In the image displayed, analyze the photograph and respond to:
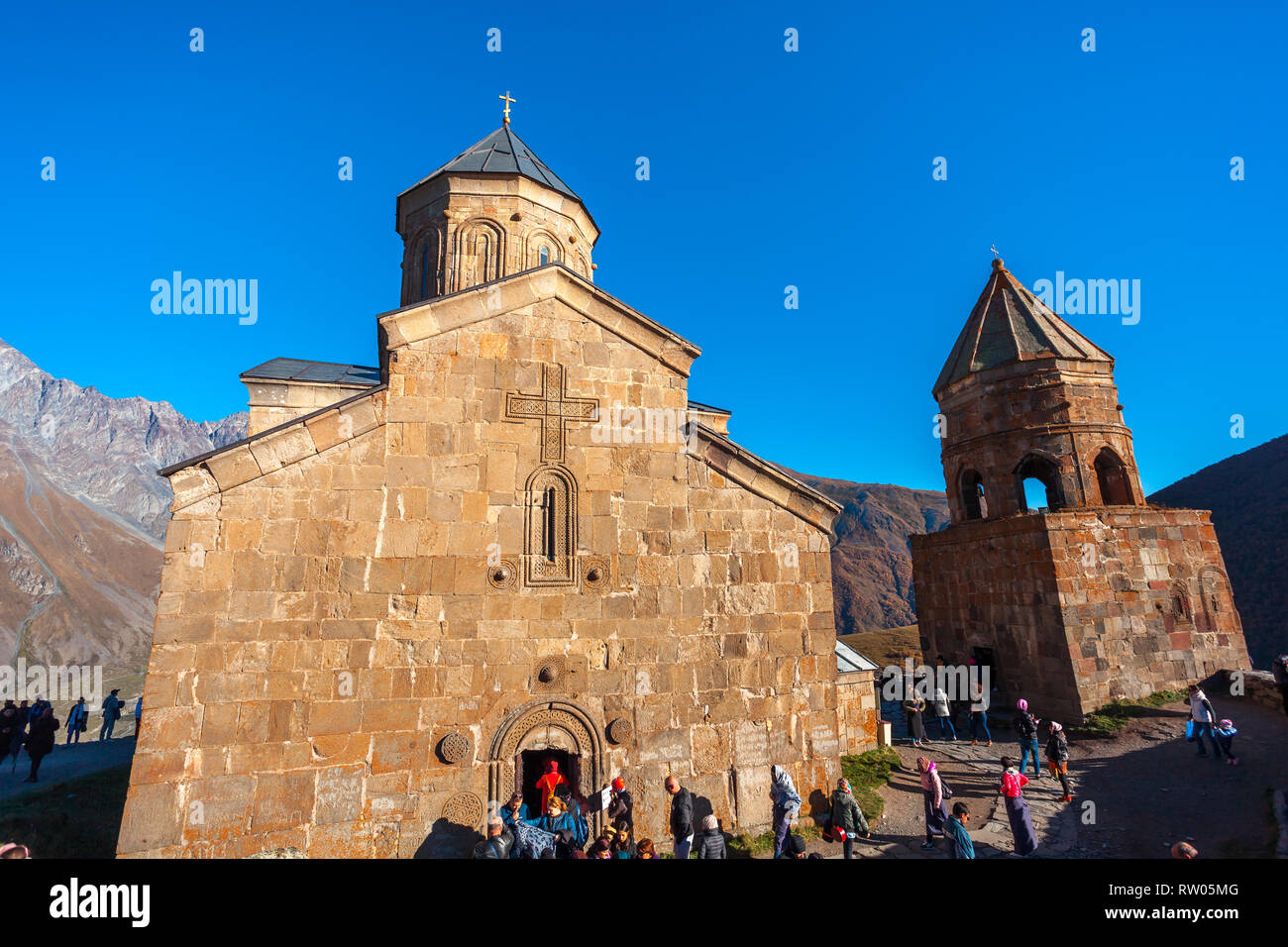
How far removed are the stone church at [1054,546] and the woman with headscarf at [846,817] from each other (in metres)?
6.69

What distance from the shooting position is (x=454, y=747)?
19.1 ft

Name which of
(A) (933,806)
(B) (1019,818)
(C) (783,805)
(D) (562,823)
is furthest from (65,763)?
(B) (1019,818)

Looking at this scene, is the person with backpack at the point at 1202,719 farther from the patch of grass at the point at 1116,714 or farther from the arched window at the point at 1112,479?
the arched window at the point at 1112,479

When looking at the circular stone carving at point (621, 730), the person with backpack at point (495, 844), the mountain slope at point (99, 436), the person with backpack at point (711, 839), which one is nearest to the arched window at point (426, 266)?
the circular stone carving at point (621, 730)

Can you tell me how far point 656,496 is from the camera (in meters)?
7.02

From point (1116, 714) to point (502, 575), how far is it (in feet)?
37.3

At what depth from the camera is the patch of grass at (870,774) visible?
25.4 ft

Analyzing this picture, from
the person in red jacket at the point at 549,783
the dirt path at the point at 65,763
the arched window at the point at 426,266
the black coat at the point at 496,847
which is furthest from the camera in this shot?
the arched window at the point at 426,266

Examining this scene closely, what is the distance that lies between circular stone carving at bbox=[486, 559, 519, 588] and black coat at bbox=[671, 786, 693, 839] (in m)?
Result: 2.86

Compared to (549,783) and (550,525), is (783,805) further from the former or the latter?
(550,525)

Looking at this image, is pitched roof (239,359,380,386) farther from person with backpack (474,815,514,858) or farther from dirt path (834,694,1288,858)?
dirt path (834,694,1288,858)

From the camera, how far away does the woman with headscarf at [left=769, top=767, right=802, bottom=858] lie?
20.3 ft

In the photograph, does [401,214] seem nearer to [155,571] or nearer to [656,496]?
[656,496]
